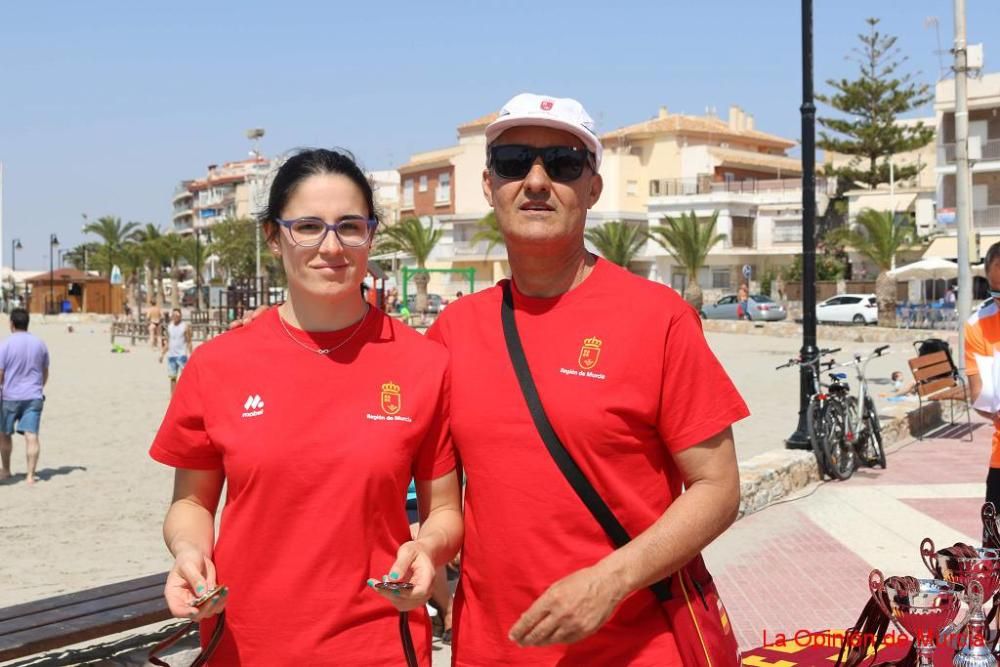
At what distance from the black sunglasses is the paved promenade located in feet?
11.2

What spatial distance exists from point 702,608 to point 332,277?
3.34 feet

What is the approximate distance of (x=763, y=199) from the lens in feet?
199

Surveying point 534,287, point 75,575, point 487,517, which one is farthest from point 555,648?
point 75,575

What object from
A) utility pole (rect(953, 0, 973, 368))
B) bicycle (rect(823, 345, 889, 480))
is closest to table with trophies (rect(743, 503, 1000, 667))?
bicycle (rect(823, 345, 889, 480))

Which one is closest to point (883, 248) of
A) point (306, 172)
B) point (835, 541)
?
point (835, 541)

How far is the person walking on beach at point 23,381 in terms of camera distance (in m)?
10.8

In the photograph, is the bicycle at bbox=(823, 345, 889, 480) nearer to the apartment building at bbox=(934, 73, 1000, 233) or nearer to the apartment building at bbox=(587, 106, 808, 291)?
the apartment building at bbox=(934, 73, 1000, 233)

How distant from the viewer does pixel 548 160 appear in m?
2.29

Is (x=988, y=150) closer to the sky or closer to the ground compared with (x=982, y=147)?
closer to the ground

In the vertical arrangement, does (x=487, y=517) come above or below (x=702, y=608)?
above

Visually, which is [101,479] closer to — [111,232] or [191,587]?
[191,587]

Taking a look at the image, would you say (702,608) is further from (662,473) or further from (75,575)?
(75,575)

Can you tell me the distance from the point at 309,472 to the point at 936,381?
38.7 feet

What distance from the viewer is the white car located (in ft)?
129
